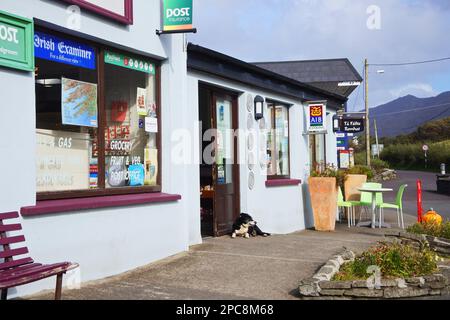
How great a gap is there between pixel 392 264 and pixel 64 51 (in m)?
4.37

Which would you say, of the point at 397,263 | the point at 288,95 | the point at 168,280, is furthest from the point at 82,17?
the point at 288,95

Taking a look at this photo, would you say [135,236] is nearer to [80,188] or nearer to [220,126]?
[80,188]

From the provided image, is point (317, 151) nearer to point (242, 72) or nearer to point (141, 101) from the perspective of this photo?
point (242, 72)

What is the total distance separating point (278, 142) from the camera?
12.5m

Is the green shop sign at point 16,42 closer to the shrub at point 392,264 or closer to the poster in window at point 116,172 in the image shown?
the poster in window at point 116,172

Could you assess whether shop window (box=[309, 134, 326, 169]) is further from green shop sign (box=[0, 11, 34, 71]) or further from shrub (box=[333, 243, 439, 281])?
green shop sign (box=[0, 11, 34, 71])

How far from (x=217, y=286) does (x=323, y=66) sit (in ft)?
60.8

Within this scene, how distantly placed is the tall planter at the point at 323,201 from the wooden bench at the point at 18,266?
806 centimetres

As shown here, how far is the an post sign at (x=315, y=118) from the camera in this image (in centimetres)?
1341

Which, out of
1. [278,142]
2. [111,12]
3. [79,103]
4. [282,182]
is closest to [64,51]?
[79,103]

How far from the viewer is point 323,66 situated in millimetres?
23484

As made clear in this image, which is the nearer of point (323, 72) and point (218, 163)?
point (218, 163)

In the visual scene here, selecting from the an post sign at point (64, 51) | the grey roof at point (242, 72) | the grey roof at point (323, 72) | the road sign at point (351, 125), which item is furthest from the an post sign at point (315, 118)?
the grey roof at point (323, 72)

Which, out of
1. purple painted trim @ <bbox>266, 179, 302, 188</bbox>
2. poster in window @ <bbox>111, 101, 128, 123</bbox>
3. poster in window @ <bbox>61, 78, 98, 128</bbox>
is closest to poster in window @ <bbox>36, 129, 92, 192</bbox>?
poster in window @ <bbox>61, 78, 98, 128</bbox>
